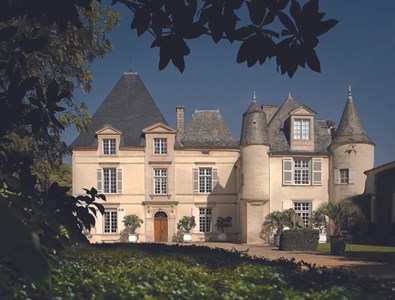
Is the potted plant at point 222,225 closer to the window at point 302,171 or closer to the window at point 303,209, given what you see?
the window at point 303,209

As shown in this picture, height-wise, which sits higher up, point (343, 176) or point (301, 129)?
point (301, 129)

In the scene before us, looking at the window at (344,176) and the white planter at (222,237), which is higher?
the window at (344,176)

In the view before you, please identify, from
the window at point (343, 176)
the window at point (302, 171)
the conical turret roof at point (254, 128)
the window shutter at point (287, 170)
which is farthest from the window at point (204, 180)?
the window at point (343, 176)

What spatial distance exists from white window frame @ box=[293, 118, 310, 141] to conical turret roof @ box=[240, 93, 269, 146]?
1997mm

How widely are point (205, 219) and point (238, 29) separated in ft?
111

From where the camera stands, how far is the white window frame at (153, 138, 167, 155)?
1385 inches

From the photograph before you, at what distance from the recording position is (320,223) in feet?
103

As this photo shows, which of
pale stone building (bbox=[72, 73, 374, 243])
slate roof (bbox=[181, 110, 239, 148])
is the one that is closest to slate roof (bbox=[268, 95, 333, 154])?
pale stone building (bbox=[72, 73, 374, 243])

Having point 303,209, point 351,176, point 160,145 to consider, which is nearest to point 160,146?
point 160,145

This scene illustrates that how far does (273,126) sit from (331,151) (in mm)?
4297

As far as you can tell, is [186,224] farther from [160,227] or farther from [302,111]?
[302,111]

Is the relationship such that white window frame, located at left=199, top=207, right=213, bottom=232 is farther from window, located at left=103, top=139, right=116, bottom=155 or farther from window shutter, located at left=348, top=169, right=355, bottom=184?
window shutter, located at left=348, top=169, right=355, bottom=184

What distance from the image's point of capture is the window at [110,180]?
3484 cm

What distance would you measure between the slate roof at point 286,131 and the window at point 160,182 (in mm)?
7944
